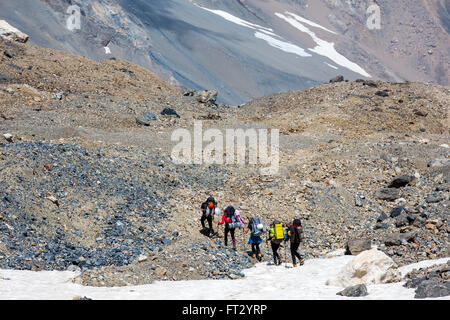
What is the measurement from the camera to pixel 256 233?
12.7m

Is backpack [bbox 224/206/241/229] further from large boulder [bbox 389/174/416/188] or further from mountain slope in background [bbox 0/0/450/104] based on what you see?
mountain slope in background [bbox 0/0/450/104]

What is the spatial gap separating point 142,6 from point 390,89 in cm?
4179

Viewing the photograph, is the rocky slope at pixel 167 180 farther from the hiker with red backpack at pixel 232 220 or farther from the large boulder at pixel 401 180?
the hiker with red backpack at pixel 232 220

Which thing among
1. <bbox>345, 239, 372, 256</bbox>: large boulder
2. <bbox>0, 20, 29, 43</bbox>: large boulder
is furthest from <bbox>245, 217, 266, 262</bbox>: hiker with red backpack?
<bbox>0, 20, 29, 43</bbox>: large boulder

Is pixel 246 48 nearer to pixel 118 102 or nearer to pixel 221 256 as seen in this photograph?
pixel 118 102

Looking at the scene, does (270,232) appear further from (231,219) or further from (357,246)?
(357,246)

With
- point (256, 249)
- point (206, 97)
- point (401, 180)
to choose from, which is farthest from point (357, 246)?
point (206, 97)

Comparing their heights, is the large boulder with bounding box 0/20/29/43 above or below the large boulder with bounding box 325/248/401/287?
above

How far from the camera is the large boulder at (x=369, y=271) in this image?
9875 mm

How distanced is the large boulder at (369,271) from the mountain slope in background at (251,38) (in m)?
36.6

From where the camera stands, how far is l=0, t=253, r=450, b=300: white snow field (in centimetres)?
909

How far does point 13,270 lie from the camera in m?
10.8

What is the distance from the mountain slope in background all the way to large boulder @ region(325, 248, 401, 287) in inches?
1439
